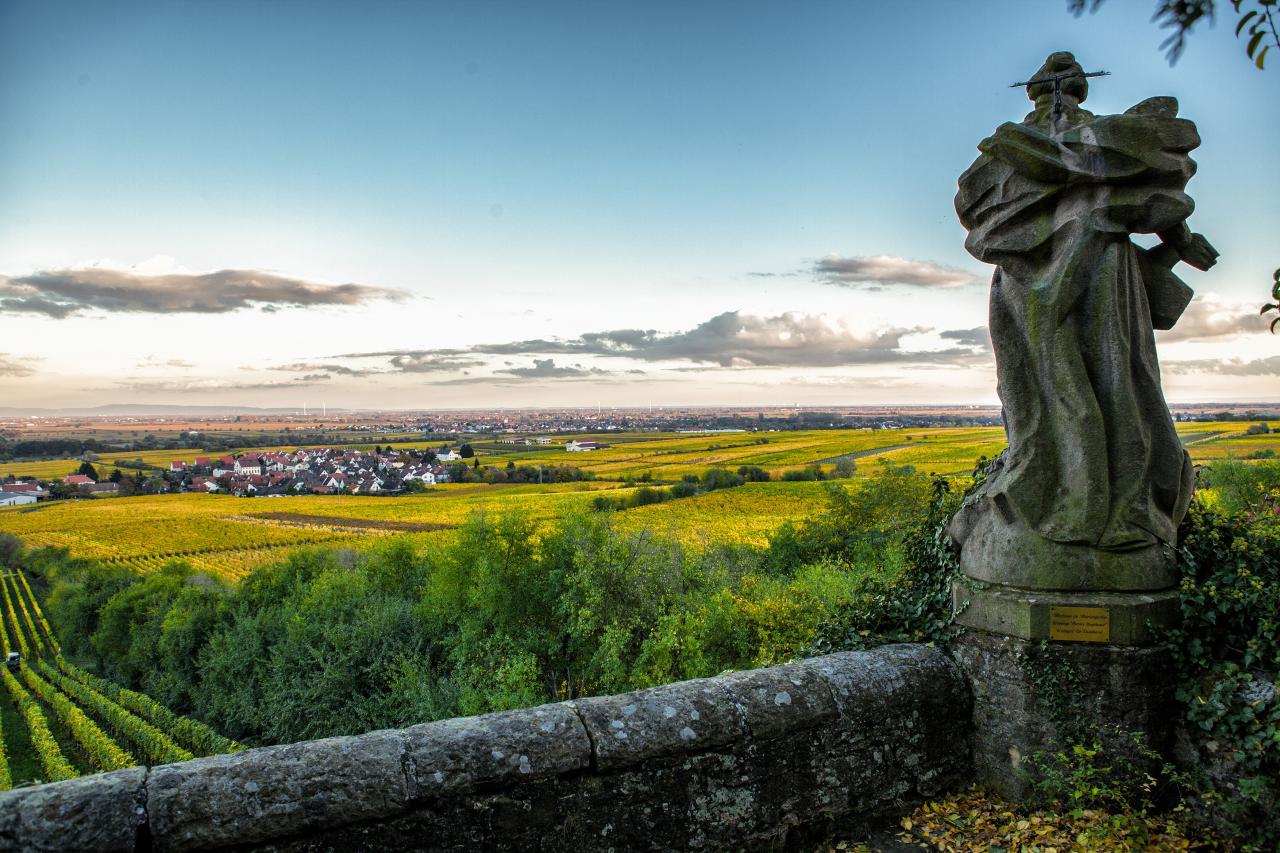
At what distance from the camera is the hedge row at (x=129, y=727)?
31234 millimetres

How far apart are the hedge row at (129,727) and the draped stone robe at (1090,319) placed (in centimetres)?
3004

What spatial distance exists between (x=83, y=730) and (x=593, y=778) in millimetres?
44772

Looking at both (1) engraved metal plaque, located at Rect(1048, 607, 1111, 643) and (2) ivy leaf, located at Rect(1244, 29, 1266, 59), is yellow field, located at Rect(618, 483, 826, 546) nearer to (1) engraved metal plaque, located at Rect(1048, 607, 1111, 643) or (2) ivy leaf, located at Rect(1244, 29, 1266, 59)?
(1) engraved metal plaque, located at Rect(1048, 607, 1111, 643)

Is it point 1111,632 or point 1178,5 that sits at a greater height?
point 1178,5

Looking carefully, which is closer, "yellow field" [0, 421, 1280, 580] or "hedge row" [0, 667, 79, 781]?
"hedge row" [0, 667, 79, 781]

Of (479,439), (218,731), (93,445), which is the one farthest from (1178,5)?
(93,445)

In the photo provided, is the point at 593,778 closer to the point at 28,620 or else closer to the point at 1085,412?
the point at 1085,412

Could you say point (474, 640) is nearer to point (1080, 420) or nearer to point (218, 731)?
point (218, 731)

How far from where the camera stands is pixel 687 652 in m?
18.9

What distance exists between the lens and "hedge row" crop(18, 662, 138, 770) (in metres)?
32.2

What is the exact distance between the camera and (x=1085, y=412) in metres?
4.03

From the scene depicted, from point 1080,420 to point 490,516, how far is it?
2810 cm

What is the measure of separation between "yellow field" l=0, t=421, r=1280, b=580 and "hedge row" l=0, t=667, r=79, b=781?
45.1 ft

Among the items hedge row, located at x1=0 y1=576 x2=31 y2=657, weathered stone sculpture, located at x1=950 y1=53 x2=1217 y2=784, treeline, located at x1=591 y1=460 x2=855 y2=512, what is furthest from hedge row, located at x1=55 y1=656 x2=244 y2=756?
treeline, located at x1=591 y1=460 x2=855 y2=512
